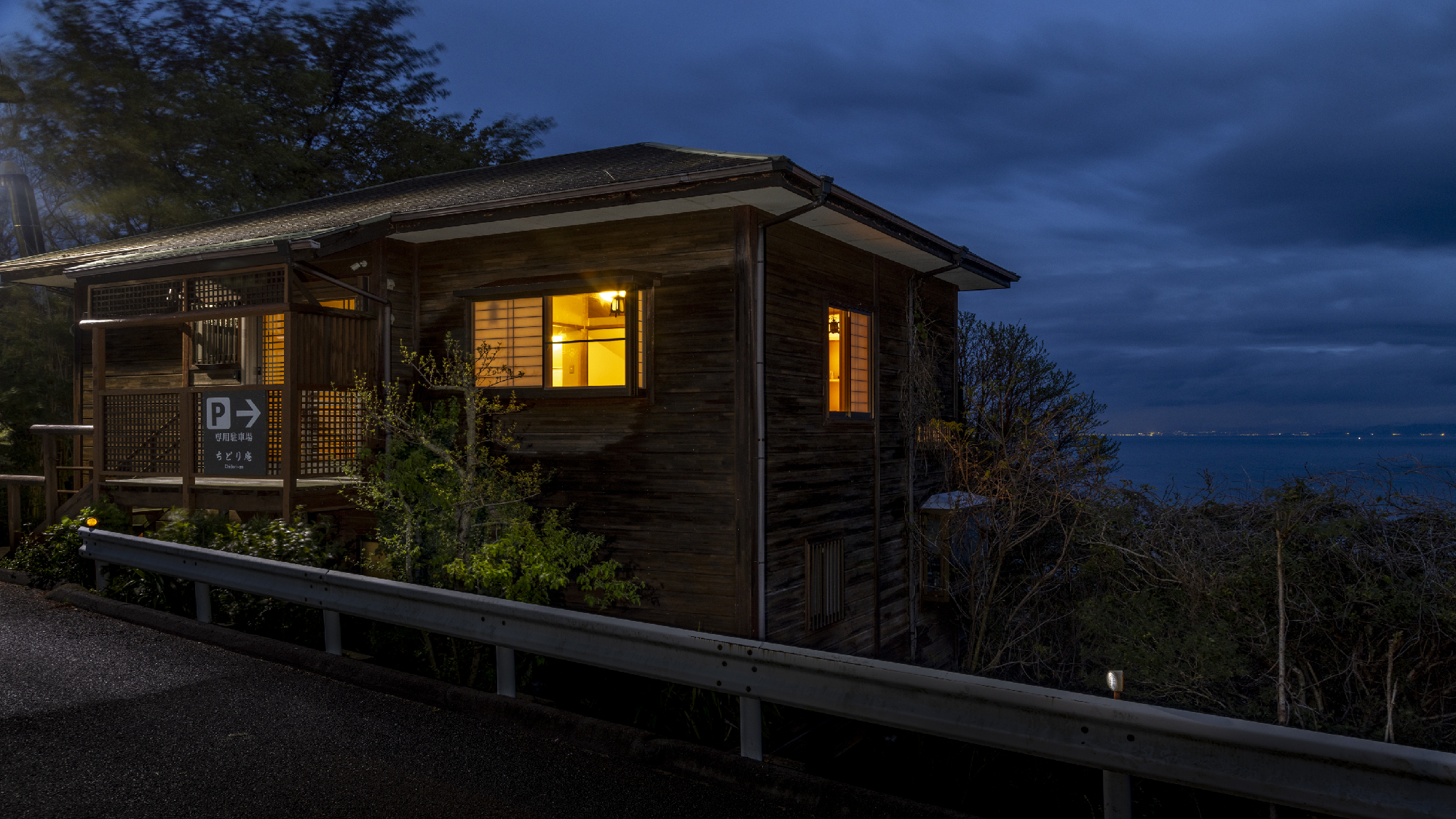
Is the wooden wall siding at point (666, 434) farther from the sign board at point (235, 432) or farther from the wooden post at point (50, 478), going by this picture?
the wooden post at point (50, 478)

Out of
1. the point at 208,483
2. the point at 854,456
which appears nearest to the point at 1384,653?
the point at 854,456

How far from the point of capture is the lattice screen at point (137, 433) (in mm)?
10805

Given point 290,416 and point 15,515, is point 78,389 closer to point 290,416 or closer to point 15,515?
point 15,515

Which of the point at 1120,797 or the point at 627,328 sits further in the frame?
the point at 627,328

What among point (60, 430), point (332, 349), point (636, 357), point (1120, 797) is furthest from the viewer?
point (60, 430)

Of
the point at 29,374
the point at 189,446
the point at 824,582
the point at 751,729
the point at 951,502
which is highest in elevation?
the point at 29,374

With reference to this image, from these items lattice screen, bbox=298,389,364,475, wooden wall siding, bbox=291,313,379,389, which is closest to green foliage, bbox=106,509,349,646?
lattice screen, bbox=298,389,364,475

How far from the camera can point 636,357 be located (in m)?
9.04

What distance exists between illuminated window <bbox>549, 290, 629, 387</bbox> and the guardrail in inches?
154

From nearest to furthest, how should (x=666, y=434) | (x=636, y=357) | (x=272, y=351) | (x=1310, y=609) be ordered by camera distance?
(x=1310, y=609) < (x=666, y=434) < (x=636, y=357) < (x=272, y=351)

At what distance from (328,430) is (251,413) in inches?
30.8

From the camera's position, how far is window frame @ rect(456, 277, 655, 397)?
899cm

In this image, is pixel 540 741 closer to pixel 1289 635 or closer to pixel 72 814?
pixel 72 814

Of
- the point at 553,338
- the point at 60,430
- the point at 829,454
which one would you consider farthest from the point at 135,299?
the point at 829,454
